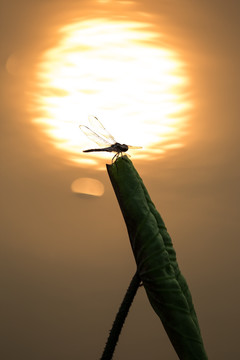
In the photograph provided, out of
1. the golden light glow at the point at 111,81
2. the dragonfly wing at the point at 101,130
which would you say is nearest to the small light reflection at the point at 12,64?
the golden light glow at the point at 111,81

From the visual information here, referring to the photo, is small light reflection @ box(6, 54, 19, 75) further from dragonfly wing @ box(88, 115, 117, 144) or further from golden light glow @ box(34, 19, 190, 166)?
dragonfly wing @ box(88, 115, 117, 144)

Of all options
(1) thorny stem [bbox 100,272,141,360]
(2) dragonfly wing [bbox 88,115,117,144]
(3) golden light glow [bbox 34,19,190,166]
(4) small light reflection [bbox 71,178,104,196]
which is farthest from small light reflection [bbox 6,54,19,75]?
(1) thorny stem [bbox 100,272,141,360]

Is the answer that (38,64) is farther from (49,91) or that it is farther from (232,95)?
(232,95)

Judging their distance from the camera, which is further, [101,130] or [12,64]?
[12,64]

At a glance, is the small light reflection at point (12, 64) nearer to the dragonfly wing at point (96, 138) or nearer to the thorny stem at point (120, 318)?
the dragonfly wing at point (96, 138)

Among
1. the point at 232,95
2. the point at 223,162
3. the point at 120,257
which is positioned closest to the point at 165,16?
the point at 232,95

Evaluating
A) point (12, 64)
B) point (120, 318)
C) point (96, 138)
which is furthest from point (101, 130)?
point (12, 64)

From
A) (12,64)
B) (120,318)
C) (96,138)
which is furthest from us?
(12,64)

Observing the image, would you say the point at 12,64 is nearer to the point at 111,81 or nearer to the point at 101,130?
the point at 111,81
